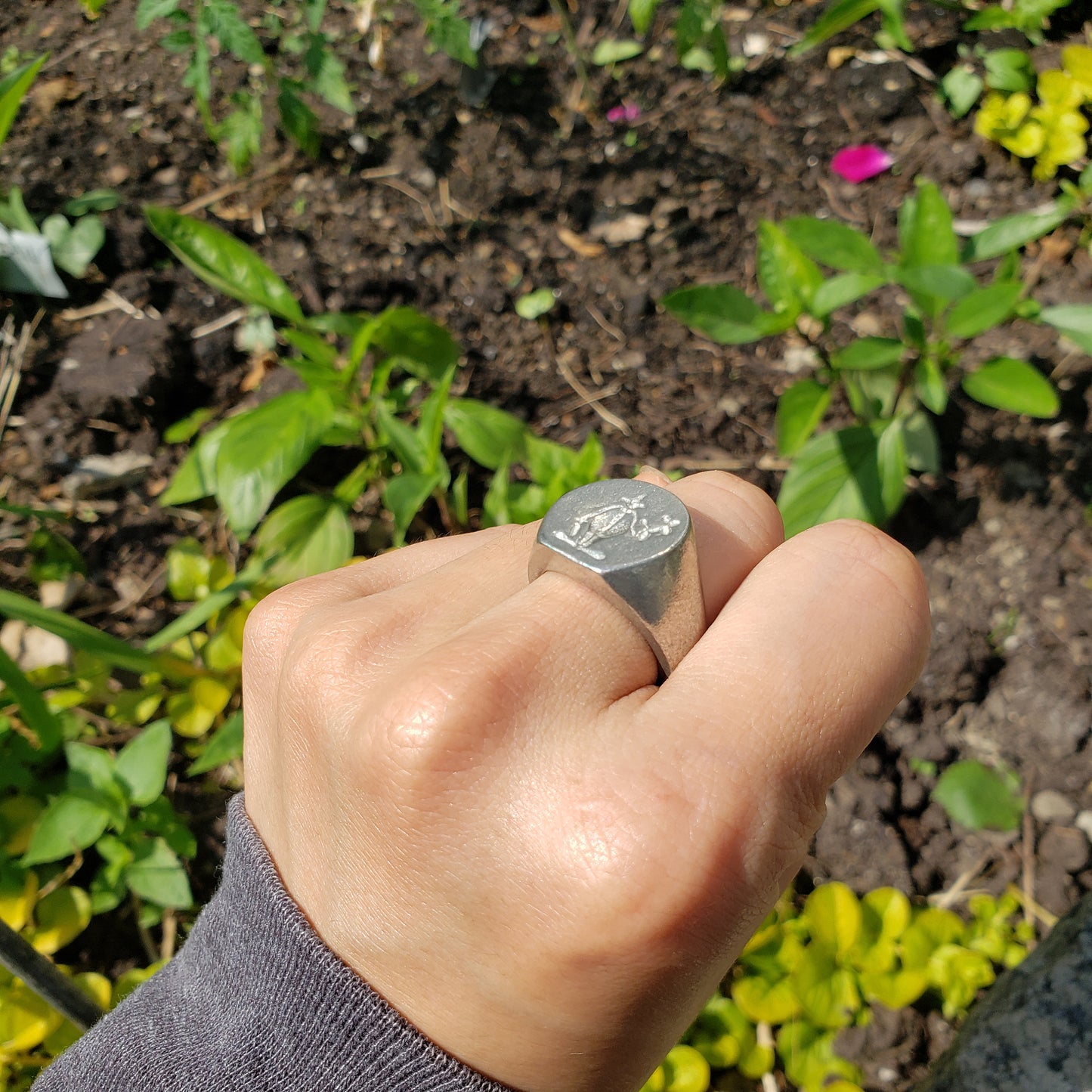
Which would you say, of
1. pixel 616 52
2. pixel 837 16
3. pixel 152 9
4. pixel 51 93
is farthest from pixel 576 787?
pixel 51 93

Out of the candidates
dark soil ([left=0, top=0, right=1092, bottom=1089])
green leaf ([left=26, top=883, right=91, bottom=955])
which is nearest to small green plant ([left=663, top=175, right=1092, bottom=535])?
dark soil ([left=0, top=0, right=1092, bottom=1089])

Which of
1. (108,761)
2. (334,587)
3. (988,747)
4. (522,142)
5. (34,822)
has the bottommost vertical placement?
(988,747)

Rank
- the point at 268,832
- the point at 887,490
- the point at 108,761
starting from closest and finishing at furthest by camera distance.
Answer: the point at 268,832, the point at 108,761, the point at 887,490

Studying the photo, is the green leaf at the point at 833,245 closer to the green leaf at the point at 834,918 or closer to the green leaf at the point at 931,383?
the green leaf at the point at 931,383

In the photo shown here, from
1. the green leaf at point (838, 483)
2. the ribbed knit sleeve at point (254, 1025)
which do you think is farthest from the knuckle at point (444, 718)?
the green leaf at point (838, 483)

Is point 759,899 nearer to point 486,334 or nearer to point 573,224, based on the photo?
Result: point 486,334

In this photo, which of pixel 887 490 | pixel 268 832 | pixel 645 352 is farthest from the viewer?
pixel 645 352

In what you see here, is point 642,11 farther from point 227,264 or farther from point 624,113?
point 227,264

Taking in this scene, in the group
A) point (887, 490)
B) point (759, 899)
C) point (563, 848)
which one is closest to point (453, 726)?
point (563, 848)

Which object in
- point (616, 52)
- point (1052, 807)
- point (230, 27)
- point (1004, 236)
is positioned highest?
point (230, 27)
